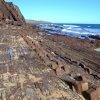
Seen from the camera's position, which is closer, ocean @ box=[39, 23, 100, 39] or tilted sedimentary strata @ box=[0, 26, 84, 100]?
tilted sedimentary strata @ box=[0, 26, 84, 100]

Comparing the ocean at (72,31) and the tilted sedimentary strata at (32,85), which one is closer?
the tilted sedimentary strata at (32,85)

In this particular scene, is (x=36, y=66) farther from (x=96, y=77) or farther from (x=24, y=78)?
(x=96, y=77)

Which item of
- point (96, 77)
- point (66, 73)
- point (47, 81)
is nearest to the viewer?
point (47, 81)

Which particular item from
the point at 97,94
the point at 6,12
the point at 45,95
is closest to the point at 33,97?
the point at 45,95

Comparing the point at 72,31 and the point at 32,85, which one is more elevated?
the point at 32,85

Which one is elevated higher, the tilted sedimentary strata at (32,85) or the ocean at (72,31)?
the tilted sedimentary strata at (32,85)

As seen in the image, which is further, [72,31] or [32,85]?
[72,31]

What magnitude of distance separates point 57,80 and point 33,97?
89cm

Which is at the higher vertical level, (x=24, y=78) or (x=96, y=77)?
(x=24, y=78)

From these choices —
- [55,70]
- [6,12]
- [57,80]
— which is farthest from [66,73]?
[6,12]

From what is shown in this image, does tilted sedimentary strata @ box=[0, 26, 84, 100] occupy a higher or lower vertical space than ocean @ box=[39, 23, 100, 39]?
higher

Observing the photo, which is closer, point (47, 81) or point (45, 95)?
point (45, 95)

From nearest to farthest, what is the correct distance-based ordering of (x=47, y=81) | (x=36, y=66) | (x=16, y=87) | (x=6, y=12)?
(x=16, y=87)
(x=47, y=81)
(x=36, y=66)
(x=6, y=12)

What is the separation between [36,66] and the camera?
4.34 metres
